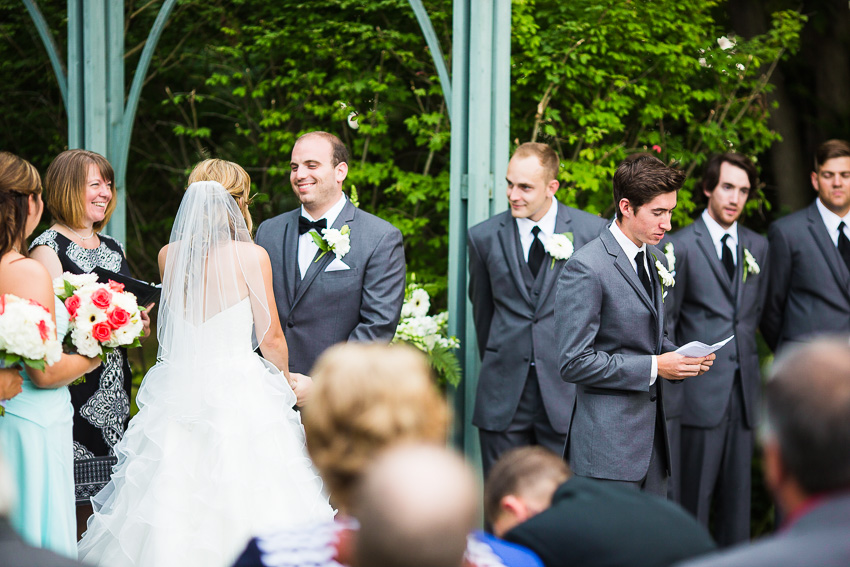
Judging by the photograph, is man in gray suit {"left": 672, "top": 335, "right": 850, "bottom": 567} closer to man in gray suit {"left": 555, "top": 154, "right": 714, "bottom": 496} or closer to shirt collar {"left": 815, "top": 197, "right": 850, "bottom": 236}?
man in gray suit {"left": 555, "top": 154, "right": 714, "bottom": 496}

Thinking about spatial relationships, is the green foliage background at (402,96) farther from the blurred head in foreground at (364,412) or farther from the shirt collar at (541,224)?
the blurred head in foreground at (364,412)

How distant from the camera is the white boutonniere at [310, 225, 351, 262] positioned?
413 cm

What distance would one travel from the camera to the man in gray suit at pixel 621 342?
3.28 meters

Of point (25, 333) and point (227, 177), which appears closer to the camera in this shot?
point (25, 333)

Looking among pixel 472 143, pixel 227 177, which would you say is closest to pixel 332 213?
pixel 227 177

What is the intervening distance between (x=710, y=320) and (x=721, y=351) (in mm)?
175

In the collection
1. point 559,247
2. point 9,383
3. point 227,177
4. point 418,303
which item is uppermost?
point 227,177

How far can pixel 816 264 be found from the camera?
4938 mm

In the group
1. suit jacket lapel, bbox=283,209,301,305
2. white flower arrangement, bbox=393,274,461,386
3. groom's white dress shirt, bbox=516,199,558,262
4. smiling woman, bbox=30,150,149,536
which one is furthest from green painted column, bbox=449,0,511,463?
smiling woman, bbox=30,150,149,536

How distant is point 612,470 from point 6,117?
19.1 ft

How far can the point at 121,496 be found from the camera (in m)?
3.49

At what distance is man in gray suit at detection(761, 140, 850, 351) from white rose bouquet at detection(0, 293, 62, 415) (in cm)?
386

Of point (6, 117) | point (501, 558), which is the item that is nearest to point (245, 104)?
point (6, 117)

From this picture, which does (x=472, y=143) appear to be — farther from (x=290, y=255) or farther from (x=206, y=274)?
(x=206, y=274)
